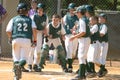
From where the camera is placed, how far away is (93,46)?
12.4 m

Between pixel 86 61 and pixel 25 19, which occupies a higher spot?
pixel 25 19

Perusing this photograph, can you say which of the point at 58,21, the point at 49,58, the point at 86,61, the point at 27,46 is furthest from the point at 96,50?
the point at 49,58

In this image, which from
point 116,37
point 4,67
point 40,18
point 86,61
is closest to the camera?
point 86,61

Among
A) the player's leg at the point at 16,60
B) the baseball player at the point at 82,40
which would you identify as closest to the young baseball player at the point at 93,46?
the baseball player at the point at 82,40

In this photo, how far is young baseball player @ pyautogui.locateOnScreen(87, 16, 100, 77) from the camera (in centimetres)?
1222

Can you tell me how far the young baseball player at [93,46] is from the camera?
1222 cm

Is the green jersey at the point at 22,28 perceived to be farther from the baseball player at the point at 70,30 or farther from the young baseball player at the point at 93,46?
the baseball player at the point at 70,30

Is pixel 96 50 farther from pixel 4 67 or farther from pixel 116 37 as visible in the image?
pixel 116 37

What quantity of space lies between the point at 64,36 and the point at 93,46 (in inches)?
46.7

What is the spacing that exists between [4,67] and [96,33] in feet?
11.1

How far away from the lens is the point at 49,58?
16.1 metres

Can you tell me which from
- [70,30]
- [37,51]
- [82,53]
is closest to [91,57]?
[82,53]

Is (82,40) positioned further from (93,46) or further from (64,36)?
(64,36)

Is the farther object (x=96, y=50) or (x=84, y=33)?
(x=96, y=50)
